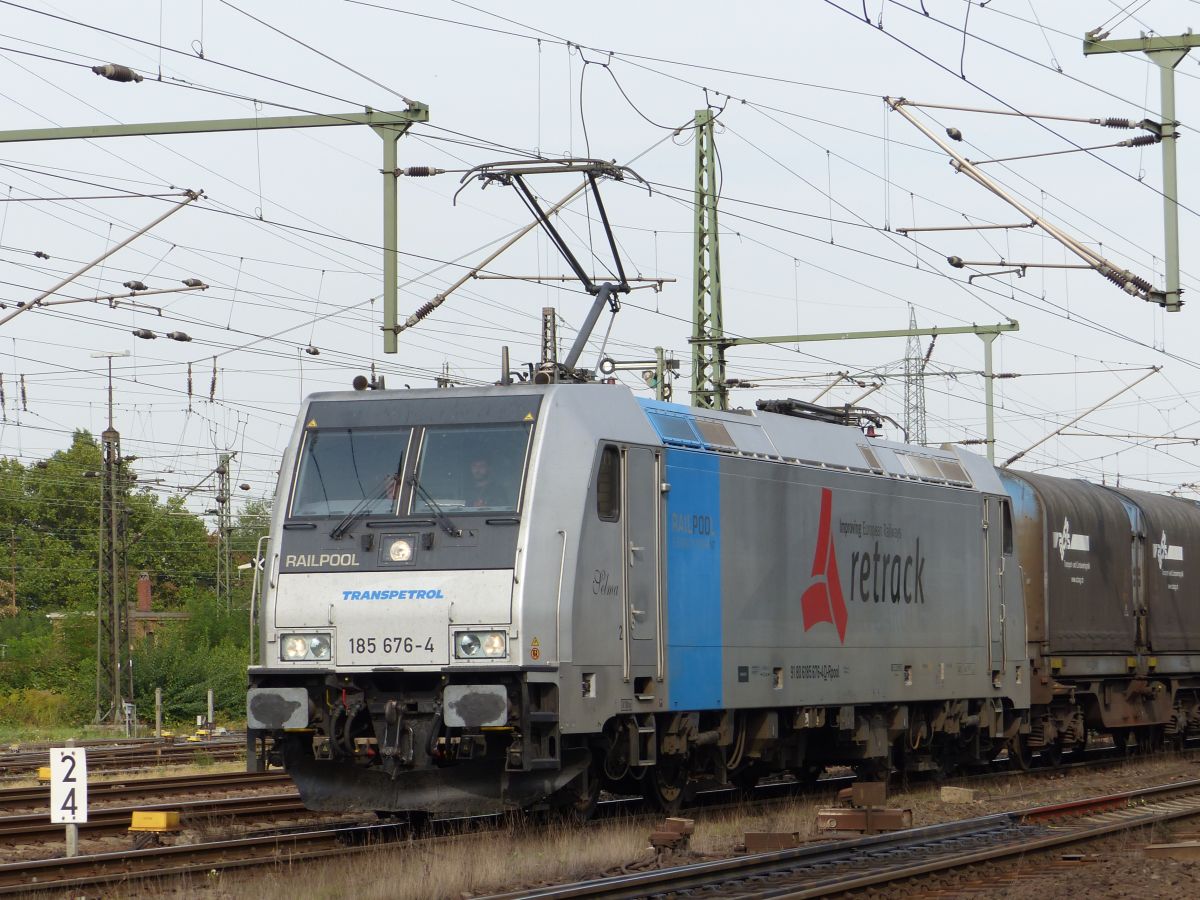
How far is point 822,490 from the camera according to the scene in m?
17.4

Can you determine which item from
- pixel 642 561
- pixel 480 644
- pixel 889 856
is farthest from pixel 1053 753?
pixel 480 644

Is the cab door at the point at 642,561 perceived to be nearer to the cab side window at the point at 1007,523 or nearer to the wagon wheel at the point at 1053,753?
the cab side window at the point at 1007,523

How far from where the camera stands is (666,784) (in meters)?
15.6

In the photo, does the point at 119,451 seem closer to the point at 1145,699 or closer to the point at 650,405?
the point at 1145,699

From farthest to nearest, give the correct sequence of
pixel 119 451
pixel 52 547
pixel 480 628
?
pixel 52 547 < pixel 119 451 < pixel 480 628

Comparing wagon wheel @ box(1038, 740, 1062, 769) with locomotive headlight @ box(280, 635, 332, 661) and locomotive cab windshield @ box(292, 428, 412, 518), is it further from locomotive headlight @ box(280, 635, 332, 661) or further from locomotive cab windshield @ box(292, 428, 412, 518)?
locomotive headlight @ box(280, 635, 332, 661)

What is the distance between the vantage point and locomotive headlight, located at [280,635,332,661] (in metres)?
13.7

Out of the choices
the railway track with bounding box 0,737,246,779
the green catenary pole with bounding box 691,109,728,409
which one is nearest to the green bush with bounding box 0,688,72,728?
the railway track with bounding box 0,737,246,779

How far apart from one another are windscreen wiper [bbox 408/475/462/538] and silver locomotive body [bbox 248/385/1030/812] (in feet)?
0.06

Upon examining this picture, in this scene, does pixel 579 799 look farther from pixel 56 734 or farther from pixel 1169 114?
pixel 56 734

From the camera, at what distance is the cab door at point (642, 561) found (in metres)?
14.3

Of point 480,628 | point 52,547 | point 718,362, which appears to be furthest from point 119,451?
point 52,547

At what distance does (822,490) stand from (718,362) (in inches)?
325

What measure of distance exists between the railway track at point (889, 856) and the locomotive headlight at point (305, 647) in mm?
3162
